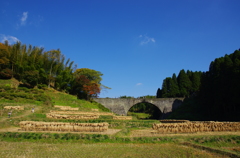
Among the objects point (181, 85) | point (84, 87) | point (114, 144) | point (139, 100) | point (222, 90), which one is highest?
point (181, 85)

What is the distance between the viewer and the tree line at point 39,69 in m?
32.9

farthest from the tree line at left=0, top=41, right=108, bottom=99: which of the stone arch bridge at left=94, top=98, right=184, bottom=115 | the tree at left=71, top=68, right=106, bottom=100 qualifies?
the stone arch bridge at left=94, top=98, right=184, bottom=115

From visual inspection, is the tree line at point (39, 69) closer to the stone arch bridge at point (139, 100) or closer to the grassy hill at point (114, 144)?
the stone arch bridge at point (139, 100)

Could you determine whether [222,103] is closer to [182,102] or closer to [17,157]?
[182,102]

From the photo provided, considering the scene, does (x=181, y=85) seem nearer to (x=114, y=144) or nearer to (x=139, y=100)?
(x=139, y=100)

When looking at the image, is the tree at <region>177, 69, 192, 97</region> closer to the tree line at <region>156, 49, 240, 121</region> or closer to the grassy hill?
the tree line at <region>156, 49, 240, 121</region>

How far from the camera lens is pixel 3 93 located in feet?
78.4

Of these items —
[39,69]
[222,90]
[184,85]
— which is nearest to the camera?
[222,90]

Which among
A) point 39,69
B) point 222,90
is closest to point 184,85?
point 222,90

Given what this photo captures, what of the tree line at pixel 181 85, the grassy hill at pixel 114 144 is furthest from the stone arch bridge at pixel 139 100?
the grassy hill at pixel 114 144

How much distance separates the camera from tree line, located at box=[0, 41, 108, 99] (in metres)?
32.9

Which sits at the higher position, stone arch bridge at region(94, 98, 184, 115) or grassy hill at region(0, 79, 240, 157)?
stone arch bridge at region(94, 98, 184, 115)

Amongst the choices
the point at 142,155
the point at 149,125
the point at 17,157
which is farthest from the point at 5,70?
the point at 142,155

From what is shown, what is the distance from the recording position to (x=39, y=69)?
114 feet
